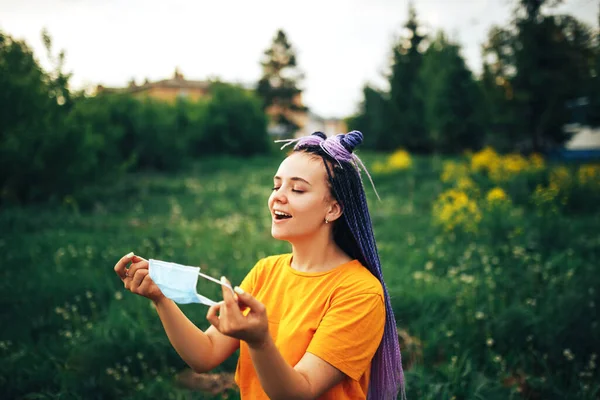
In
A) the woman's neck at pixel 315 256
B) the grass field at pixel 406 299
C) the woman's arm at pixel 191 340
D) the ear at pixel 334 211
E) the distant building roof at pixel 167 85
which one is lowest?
the grass field at pixel 406 299

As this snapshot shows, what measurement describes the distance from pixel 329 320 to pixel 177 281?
0.45m

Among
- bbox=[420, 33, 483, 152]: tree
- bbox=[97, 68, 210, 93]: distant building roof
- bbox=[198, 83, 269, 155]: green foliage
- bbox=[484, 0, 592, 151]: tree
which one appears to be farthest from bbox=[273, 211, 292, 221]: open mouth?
bbox=[198, 83, 269, 155]: green foliage

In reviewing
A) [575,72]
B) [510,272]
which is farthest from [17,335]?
[575,72]

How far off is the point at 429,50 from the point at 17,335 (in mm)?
23216

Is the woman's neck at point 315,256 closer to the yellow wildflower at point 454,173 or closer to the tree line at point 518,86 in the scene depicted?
the tree line at point 518,86

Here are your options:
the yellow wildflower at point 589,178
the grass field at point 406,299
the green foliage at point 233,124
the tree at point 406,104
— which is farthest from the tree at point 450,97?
the grass field at point 406,299

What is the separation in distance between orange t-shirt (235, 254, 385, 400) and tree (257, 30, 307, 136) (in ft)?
146

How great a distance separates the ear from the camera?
149cm

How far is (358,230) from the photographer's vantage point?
60.2 inches

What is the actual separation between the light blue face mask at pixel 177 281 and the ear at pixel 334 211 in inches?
19.5

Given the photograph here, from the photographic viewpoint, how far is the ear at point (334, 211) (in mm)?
1492

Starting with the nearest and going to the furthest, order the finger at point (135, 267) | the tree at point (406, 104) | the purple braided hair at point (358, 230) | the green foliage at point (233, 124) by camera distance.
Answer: the finger at point (135, 267) < the purple braided hair at point (358, 230) < the green foliage at point (233, 124) < the tree at point (406, 104)

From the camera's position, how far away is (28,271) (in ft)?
13.4

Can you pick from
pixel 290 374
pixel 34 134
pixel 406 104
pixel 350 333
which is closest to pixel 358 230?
pixel 350 333
